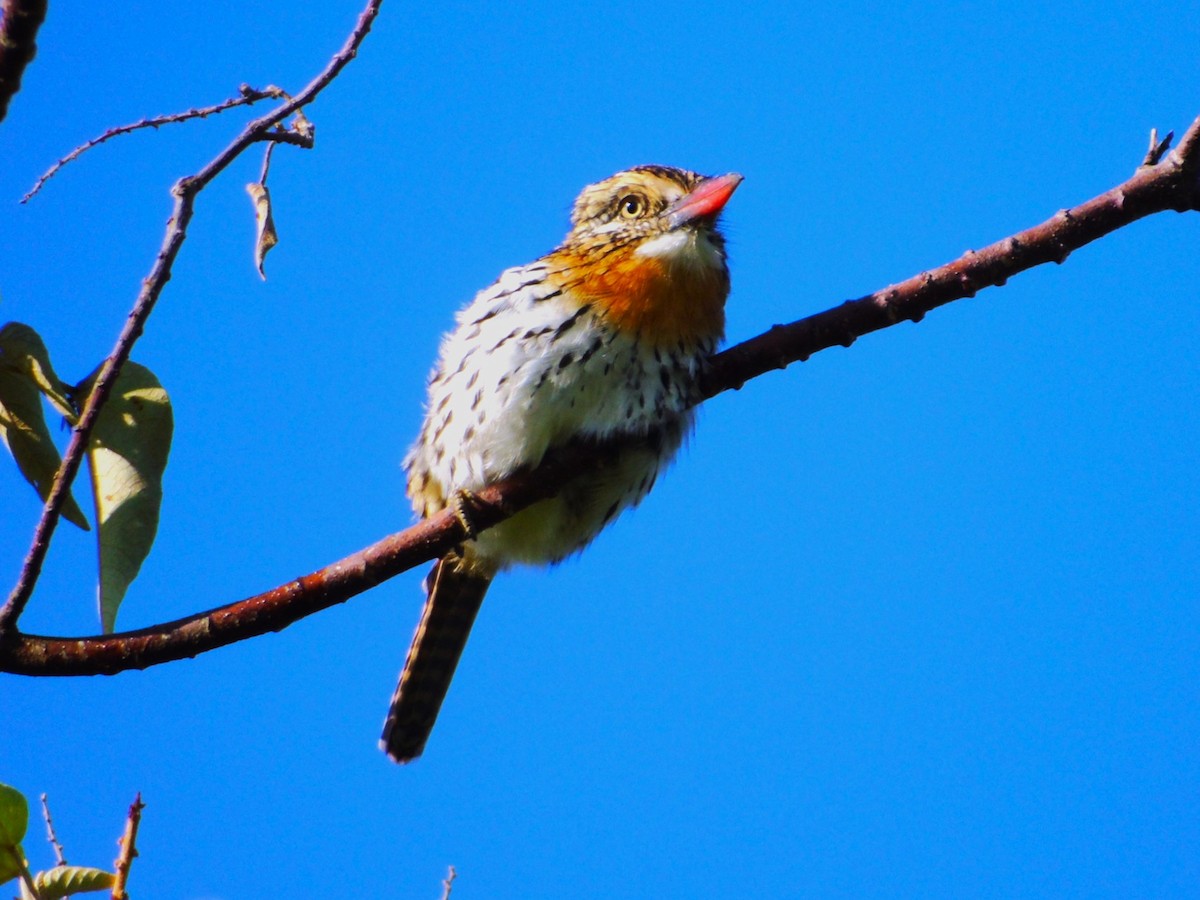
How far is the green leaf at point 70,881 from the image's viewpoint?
2674mm

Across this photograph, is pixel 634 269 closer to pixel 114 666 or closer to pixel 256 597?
pixel 256 597

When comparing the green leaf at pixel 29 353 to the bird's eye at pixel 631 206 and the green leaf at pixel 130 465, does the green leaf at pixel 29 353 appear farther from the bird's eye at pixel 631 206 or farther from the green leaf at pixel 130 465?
the bird's eye at pixel 631 206

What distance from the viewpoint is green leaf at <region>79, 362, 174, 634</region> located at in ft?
11.1

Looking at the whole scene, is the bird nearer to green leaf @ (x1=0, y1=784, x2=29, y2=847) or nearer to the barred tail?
the barred tail

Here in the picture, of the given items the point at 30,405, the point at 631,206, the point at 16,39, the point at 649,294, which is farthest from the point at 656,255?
the point at 16,39

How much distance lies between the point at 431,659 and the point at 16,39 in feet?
12.4

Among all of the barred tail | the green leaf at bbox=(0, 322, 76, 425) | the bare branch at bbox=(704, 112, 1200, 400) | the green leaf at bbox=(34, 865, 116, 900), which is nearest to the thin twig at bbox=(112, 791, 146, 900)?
the green leaf at bbox=(34, 865, 116, 900)

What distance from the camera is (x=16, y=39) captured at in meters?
2.32

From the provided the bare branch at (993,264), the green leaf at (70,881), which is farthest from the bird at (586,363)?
the green leaf at (70,881)

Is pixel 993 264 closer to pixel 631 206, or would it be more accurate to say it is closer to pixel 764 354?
pixel 764 354

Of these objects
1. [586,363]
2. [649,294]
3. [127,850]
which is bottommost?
[127,850]

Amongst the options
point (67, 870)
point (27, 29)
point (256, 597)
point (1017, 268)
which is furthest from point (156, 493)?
point (1017, 268)

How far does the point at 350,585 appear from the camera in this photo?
3.52 m

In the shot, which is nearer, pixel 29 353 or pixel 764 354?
pixel 29 353
